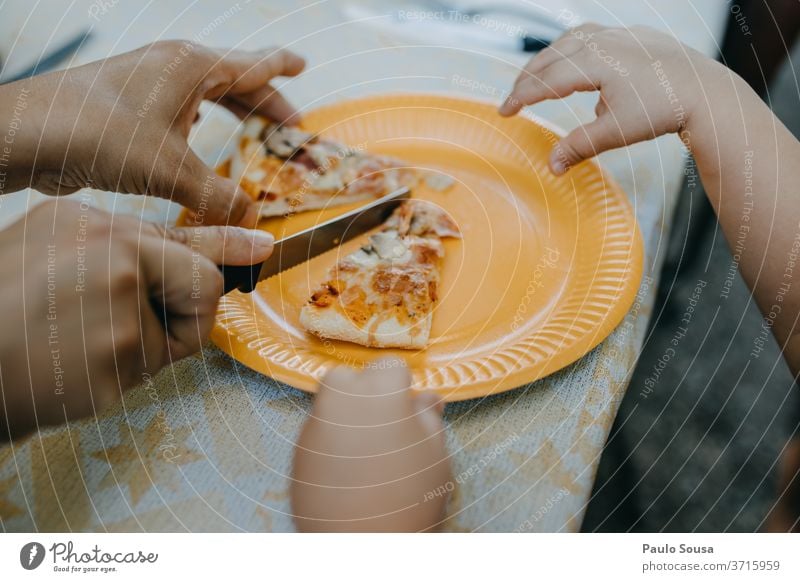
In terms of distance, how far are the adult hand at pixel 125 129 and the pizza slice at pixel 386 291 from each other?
77 mm

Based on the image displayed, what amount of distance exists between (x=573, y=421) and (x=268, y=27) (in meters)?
0.38

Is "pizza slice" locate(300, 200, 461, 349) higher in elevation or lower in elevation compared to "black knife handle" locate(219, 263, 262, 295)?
lower

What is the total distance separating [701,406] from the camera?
0.44 metres

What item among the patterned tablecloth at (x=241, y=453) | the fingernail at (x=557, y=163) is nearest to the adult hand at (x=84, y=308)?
the patterned tablecloth at (x=241, y=453)

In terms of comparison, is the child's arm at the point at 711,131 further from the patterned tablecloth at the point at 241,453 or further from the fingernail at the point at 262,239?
the fingernail at the point at 262,239

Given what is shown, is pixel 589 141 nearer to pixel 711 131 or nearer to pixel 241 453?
pixel 711 131

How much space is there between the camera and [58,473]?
0.29 meters

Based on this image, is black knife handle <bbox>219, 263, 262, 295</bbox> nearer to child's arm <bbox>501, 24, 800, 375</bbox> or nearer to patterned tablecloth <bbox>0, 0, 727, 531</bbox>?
patterned tablecloth <bbox>0, 0, 727, 531</bbox>

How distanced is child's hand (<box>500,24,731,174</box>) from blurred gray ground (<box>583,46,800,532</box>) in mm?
57

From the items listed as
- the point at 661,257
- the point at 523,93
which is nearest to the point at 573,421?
the point at 661,257

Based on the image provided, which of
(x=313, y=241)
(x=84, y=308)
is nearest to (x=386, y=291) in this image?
(x=313, y=241)
